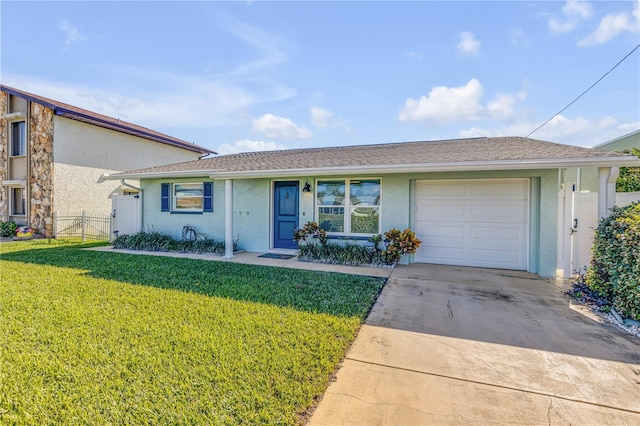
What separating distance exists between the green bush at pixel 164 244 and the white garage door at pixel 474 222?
5.85 m

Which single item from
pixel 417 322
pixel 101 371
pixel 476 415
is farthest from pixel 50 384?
pixel 417 322

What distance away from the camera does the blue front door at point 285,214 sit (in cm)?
888

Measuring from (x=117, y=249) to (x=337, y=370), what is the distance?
9588 millimetres

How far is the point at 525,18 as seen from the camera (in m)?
7.71

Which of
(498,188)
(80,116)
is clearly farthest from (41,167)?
(498,188)

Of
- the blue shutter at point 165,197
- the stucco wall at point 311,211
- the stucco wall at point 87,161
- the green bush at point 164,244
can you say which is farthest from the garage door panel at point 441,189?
the stucco wall at point 87,161

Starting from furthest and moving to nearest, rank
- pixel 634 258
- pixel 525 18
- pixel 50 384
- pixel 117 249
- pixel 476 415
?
pixel 117 249, pixel 525 18, pixel 634 258, pixel 50 384, pixel 476 415

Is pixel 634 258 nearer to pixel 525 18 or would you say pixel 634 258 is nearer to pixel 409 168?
pixel 409 168

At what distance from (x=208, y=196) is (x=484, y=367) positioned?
8.88 meters

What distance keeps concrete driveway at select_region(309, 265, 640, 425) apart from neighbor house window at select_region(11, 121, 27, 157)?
697 inches

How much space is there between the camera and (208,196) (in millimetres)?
9703

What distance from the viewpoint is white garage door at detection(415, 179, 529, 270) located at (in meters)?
7.09

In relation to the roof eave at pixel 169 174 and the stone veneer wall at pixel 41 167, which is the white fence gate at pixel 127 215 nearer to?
the roof eave at pixel 169 174

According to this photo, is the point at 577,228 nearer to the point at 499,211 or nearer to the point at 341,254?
the point at 499,211
